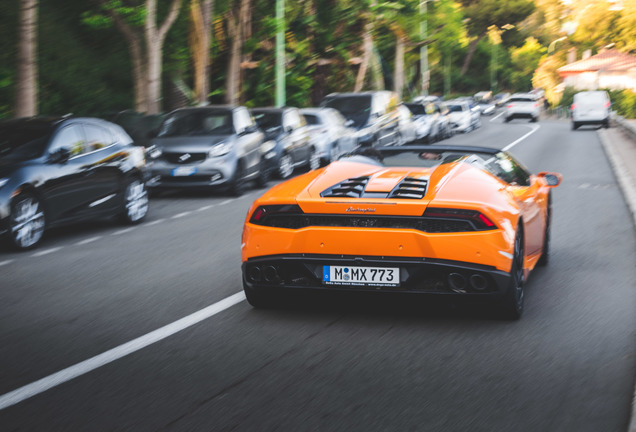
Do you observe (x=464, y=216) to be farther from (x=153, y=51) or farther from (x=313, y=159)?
(x=153, y=51)

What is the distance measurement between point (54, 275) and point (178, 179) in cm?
751

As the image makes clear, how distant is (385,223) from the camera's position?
6.02 metres

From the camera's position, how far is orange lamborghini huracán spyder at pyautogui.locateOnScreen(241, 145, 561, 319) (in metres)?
5.93

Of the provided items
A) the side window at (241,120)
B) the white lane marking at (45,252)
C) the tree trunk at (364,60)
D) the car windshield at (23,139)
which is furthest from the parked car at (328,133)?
the tree trunk at (364,60)

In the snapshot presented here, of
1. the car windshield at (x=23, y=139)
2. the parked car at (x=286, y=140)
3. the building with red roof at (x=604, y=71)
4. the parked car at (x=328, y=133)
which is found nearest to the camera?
→ the car windshield at (x=23, y=139)

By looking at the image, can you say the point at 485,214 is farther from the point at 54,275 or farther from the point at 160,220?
the point at 160,220

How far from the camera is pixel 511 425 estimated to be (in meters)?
4.24

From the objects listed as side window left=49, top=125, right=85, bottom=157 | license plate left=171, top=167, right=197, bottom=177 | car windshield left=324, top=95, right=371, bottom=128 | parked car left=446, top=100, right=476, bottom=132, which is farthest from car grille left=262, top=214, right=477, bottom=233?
parked car left=446, top=100, right=476, bottom=132

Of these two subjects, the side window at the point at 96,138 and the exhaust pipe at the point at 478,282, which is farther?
the side window at the point at 96,138

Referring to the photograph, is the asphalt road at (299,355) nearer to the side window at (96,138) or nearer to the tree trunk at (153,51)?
the side window at (96,138)

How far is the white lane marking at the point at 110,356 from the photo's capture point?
4742 millimetres

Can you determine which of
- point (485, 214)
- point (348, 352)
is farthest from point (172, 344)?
point (485, 214)

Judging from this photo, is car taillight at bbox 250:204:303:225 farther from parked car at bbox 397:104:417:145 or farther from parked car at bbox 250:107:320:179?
parked car at bbox 397:104:417:145

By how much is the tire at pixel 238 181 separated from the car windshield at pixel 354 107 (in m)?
8.82
